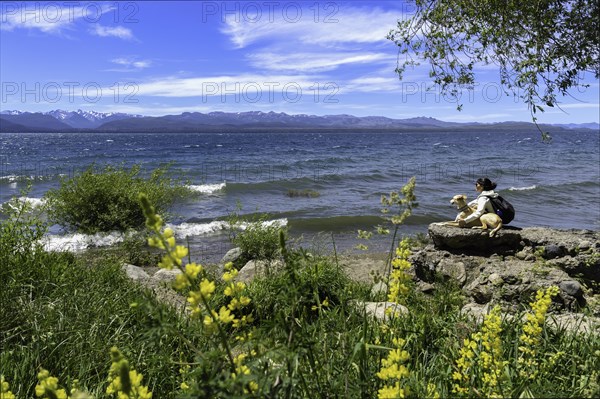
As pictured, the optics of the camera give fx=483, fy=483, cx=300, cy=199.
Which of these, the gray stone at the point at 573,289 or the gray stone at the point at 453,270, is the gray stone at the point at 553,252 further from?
the gray stone at the point at 573,289

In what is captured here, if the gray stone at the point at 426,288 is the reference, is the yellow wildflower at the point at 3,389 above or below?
above

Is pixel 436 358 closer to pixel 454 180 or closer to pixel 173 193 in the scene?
pixel 173 193

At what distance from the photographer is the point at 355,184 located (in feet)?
90.1

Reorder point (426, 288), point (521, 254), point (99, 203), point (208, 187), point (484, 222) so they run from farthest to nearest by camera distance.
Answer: point (208, 187) → point (99, 203) → point (484, 222) → point (521, 254) → point (426, 288)

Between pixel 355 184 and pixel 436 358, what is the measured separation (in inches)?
939

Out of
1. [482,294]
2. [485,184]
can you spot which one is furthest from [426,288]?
[485,184]

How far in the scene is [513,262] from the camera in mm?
8188

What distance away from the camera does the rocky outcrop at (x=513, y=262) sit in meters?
6.71

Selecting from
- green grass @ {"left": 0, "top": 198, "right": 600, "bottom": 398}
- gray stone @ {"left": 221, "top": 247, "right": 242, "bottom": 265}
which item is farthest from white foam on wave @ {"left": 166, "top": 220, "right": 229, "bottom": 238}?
green grass @ {"left": 0, "top": 198, "right": 600, "bottom": 398}

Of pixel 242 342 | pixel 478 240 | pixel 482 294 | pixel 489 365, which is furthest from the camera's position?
pixel 478 240

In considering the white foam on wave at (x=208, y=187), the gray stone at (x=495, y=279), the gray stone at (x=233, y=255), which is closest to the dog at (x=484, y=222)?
the gray stone at (x=495, y=279)

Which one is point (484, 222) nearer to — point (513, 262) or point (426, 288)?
point (513, 262)

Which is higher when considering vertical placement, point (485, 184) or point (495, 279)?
point (485, 184)

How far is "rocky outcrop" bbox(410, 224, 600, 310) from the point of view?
6.71 meters
